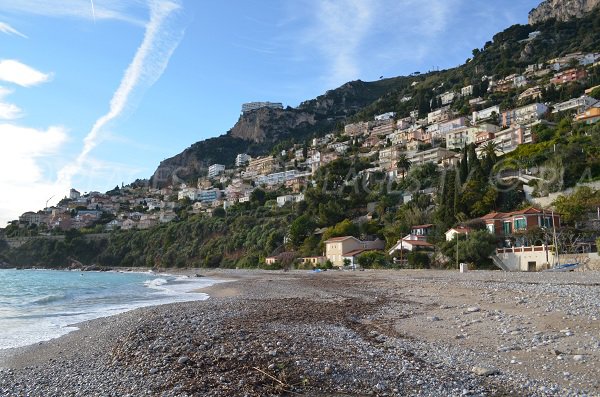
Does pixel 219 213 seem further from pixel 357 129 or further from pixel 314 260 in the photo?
pixel 357 129

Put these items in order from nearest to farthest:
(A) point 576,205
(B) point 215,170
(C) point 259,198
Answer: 1. (A) point 576,205
2. (C) point 259,198
3. (B) point 215,170

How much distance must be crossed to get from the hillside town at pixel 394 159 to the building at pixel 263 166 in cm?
50

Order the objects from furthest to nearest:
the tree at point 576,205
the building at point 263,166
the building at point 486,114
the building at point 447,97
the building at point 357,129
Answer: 1. the building at point 263,166
2. the building at point 357,129
3. the building at point 447,97
4. the building at point 486,114
5. the tree at point 576,205

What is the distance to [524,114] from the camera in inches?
3268

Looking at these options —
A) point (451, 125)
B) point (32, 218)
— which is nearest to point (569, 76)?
point (451, 125)

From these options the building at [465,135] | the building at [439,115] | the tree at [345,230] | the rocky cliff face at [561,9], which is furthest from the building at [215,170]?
the tree at [345,230]

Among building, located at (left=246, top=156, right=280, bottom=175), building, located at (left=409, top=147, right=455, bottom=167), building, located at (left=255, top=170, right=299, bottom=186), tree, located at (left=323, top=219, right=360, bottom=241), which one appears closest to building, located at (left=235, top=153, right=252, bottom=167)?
building, located at (left=246, top=156, right=280, bottom=175)

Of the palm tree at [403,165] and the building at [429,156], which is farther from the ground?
the building at [429,156]

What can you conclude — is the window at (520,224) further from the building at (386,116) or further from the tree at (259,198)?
the building at (386,116)

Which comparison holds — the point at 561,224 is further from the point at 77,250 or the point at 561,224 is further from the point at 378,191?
the point at 77,250

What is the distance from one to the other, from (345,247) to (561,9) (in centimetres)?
15110

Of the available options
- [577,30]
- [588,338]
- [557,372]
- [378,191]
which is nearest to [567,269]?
[588,338]

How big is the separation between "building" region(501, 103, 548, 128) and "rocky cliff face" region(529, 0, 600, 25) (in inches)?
3475

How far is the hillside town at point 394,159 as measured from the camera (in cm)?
5048
